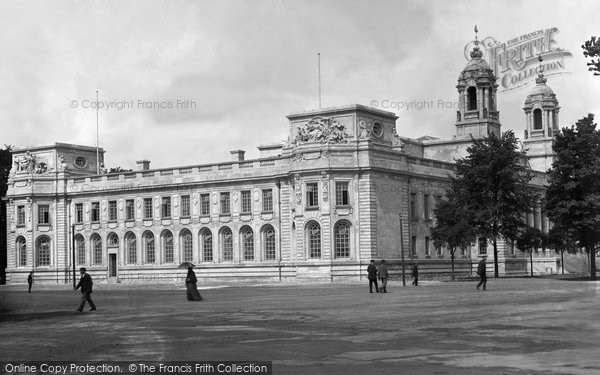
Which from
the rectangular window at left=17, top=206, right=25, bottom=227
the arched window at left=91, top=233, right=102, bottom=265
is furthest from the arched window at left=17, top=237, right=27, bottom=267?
the arched window at left=91, top=233, right=102, bottom=265

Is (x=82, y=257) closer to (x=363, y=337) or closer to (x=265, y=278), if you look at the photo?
(x=265, y=278)

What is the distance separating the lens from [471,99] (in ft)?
357

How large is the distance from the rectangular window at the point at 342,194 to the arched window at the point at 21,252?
37.5 meters

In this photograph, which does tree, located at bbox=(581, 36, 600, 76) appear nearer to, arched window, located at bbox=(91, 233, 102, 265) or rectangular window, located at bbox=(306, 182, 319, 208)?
rectangular window, located at bbox=(306, 182, 319, 208)

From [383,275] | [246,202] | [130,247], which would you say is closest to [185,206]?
[246,202]

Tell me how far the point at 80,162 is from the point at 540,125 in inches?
2052

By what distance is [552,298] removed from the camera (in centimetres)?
4088

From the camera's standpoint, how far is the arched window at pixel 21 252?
104m

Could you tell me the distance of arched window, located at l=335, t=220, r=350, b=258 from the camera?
82250mm

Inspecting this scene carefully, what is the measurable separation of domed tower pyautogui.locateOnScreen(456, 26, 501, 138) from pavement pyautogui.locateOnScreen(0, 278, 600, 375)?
67840mm

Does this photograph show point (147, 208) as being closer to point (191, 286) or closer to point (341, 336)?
point (191, 286)

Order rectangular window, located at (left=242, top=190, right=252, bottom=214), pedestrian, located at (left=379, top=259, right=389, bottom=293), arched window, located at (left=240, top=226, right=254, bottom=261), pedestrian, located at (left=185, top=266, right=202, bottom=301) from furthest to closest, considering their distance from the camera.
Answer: rectangular window, located at (left=242, top=190, right=252, bottom=214) → arched window, located at (left=240, top=226, right=254, bottom=261) → pedestrian, located at (left=379, top=259, right=389, bottom=293) → pedestrian, located at (left=185, top=266, right=202, bottom=301)

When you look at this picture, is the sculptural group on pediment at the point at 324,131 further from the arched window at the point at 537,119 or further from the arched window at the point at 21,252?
the arched window at the point at 537,119

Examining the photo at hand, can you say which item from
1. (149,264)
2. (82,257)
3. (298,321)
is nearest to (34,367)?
(298,321)
